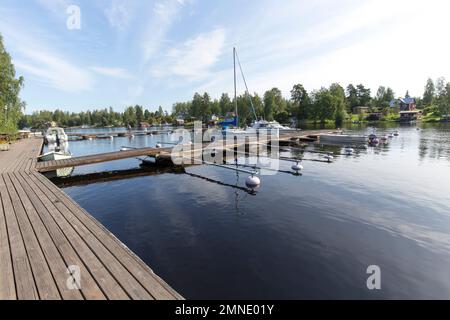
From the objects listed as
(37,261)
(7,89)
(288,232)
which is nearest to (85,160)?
(37,261)

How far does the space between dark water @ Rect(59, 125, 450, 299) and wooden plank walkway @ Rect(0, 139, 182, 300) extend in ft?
6.31

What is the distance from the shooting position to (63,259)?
602 centimetres

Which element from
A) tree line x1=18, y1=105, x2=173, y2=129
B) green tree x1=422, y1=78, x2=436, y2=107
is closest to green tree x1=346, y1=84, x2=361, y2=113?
green tree x1=422, y1=78, x2=436, y2=107

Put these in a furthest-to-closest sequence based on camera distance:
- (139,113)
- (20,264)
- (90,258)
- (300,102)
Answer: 1. (139,113)
2. (300,102)
3. (90,258)
4. (20,264)

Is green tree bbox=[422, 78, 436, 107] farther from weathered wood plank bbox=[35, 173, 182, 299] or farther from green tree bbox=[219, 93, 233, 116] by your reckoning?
weathered wood plank bbox=[35, 173, 182, 299]

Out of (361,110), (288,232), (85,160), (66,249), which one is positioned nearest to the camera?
(66,249)

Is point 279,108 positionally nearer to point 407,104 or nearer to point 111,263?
point 407,104

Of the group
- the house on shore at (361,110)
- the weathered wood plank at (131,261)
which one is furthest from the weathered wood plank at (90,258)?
the house on shore at (361,110)

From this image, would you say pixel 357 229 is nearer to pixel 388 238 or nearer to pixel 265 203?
pixel 388 238

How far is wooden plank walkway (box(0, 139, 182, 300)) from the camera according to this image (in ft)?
15.8

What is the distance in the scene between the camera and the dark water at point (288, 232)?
7.08 m

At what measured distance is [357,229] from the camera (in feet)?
34.0

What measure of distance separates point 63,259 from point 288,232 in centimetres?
801
